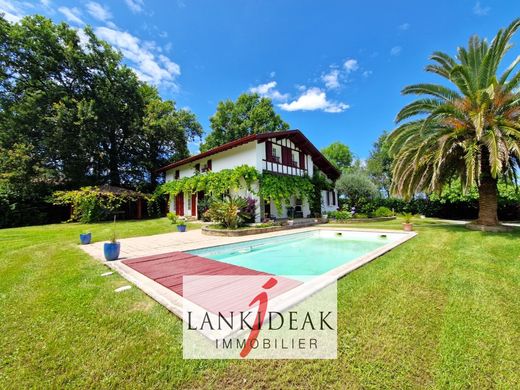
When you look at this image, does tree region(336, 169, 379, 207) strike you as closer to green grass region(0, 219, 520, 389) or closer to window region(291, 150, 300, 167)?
window region(291, 150, 300, 167)

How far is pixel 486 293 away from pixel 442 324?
167cm

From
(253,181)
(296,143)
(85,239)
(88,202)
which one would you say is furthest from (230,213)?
(88,202)

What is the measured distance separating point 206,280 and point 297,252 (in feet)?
16.5

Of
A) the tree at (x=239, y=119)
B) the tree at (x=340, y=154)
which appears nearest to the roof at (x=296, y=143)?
the tree at (x=239, y=119)

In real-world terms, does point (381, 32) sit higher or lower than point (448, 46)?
higher

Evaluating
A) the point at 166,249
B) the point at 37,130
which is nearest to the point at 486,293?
the point at 166,249

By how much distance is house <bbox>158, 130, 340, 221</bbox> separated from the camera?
1458 centimetres

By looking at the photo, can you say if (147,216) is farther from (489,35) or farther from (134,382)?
(489,35)

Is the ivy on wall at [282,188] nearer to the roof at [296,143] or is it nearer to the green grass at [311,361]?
the roof at [296,143]

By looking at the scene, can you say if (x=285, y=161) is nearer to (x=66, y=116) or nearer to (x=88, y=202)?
(x=88, y=202)

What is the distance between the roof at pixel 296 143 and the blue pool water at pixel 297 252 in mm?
6655

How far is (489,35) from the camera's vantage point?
9.16 m

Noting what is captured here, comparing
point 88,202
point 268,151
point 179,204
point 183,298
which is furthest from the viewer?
point 179,204

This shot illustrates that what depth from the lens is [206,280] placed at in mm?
4430
